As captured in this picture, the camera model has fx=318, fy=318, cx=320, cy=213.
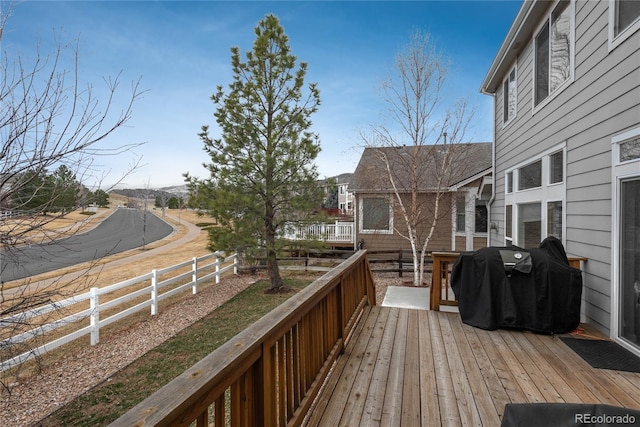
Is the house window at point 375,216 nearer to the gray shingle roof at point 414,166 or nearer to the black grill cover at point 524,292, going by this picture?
the gray shingle roof at point 414,166

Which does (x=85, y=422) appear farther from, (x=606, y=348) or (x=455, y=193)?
(x=455, y=193)

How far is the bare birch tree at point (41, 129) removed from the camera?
8.42 ft

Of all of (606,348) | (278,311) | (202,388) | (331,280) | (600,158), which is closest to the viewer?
(202,388)

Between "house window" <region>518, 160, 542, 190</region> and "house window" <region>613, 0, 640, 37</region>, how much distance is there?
2.22 m

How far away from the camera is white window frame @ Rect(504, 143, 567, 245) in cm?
429

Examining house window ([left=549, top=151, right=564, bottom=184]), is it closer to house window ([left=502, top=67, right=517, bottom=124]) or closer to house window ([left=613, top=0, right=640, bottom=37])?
house window ([left=613, top=0, right=640, bottom=37])

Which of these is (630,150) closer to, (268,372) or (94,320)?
(268,372)

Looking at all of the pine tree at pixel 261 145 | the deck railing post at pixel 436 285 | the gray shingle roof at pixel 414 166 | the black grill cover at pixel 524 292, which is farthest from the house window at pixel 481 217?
the black grill cover at pixel 524 292

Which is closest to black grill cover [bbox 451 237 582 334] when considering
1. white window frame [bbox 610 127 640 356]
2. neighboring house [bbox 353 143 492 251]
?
white window frame [bbox 610 127 640 356]

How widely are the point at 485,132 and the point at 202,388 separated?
10.4 m

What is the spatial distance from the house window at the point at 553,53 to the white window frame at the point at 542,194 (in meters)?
0.95

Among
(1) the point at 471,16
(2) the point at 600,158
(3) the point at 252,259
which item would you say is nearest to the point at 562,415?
(2) the point at 600,158

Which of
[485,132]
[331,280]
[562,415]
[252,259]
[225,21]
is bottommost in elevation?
[252,259]

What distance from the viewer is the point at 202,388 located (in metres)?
0.97
